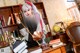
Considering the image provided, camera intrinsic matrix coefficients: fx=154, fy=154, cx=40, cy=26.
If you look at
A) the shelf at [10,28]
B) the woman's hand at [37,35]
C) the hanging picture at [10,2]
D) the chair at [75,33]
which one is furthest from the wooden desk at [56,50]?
the hanging picture at [10,2]

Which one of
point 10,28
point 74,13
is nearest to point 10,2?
point 10,28

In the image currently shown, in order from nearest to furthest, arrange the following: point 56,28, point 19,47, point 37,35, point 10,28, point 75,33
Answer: point 19,47, point 37,35, point 10,28, point 75,33, point 56,28

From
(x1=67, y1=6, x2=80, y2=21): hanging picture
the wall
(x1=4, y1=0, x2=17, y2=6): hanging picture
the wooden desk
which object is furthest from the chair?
(x1=4, y1=0, x2=17, y2=6): hanging picture

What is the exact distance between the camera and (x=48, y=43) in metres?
3.17

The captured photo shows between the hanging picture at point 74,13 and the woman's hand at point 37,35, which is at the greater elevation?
the hanging picture at point 74,13

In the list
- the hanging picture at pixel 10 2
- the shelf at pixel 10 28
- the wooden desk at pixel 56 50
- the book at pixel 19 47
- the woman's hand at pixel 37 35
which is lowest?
the wooden desk at pixel 56 50

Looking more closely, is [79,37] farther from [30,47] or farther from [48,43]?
[30,47]

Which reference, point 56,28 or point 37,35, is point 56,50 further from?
point 56,28

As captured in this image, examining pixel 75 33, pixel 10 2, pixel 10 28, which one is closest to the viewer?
pixel 10 28

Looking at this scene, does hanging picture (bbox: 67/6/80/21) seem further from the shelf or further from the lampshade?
the shelf

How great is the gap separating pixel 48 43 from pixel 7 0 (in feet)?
5.25

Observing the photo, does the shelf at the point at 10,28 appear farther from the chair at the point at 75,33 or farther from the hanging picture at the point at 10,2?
the chair at the point at 75,33

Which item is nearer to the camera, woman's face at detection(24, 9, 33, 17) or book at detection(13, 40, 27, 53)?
book at detection(13, 40, 27, 53)

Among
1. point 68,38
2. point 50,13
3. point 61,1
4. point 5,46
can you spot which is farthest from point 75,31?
point 5,46
